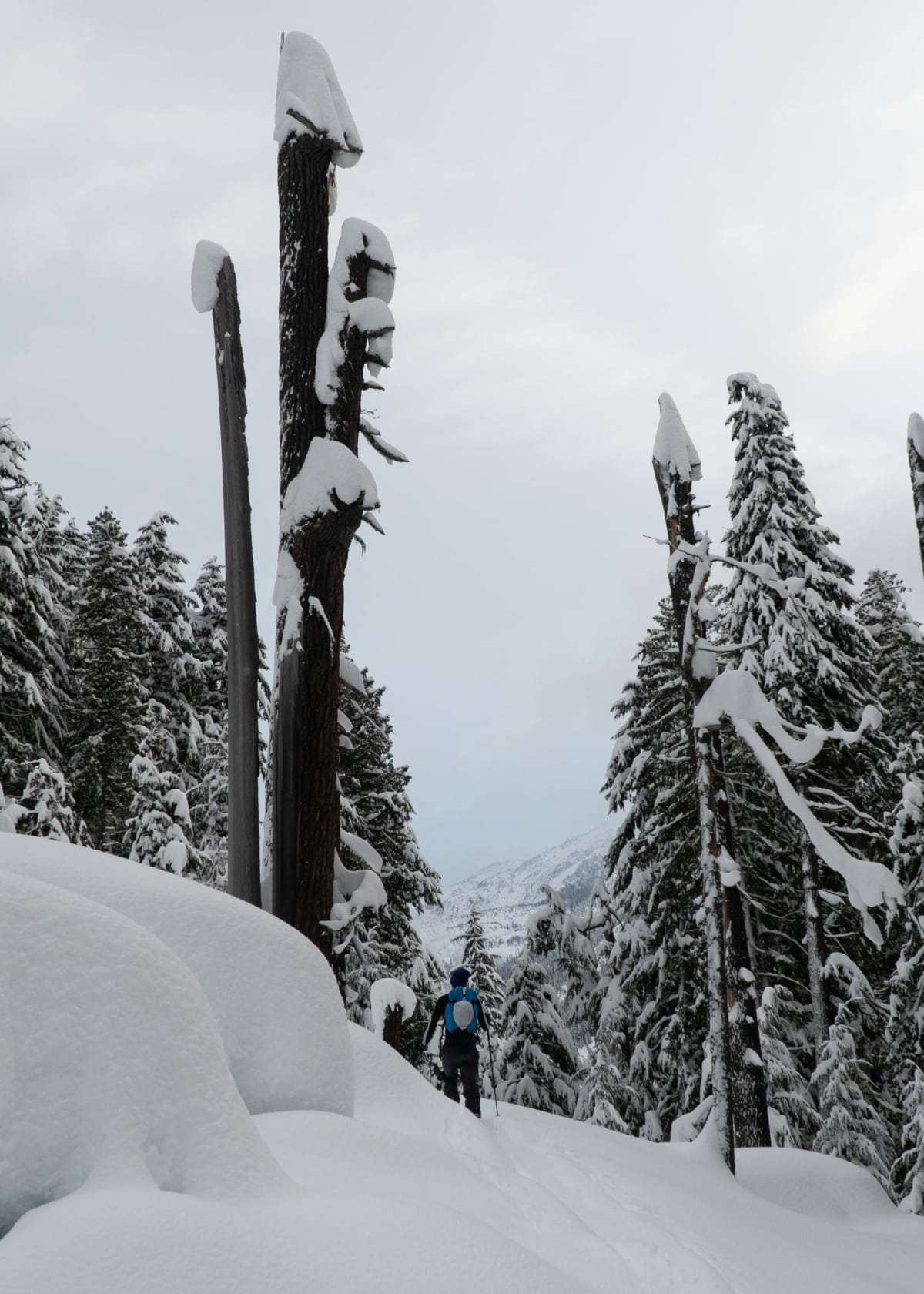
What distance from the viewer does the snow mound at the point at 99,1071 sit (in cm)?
191

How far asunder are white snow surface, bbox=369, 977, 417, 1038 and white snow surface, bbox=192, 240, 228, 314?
16.1ft

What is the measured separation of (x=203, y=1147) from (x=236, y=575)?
3371 millimetres

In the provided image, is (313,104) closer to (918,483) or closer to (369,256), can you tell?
(369,256)

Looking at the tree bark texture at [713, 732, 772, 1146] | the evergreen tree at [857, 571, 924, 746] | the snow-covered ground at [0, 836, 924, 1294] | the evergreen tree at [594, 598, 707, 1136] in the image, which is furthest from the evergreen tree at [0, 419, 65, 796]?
the evergreen tree at [857, 571, 924, 746]

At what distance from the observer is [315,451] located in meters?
4.77

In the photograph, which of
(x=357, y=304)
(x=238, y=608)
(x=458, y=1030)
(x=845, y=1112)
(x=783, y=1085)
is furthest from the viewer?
(x=783, y=1085)

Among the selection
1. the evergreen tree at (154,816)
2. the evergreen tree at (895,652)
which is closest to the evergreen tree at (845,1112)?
the evergreen tree at (895,652)

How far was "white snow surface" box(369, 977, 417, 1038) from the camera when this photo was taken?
6914 mm

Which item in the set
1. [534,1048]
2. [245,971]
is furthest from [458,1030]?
[534,1048]

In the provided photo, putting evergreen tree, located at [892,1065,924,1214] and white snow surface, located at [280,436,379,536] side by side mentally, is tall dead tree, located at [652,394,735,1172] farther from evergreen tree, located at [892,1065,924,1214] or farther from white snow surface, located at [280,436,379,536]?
evergreen tree, located at [892,1065,924,1214]

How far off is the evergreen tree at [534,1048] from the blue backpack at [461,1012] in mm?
13515

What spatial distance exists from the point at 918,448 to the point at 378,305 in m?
5.89

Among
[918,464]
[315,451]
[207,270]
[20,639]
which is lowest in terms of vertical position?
[315,451]

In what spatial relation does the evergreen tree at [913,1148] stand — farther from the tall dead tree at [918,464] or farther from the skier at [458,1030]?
the tall dead tree at [918,464]
